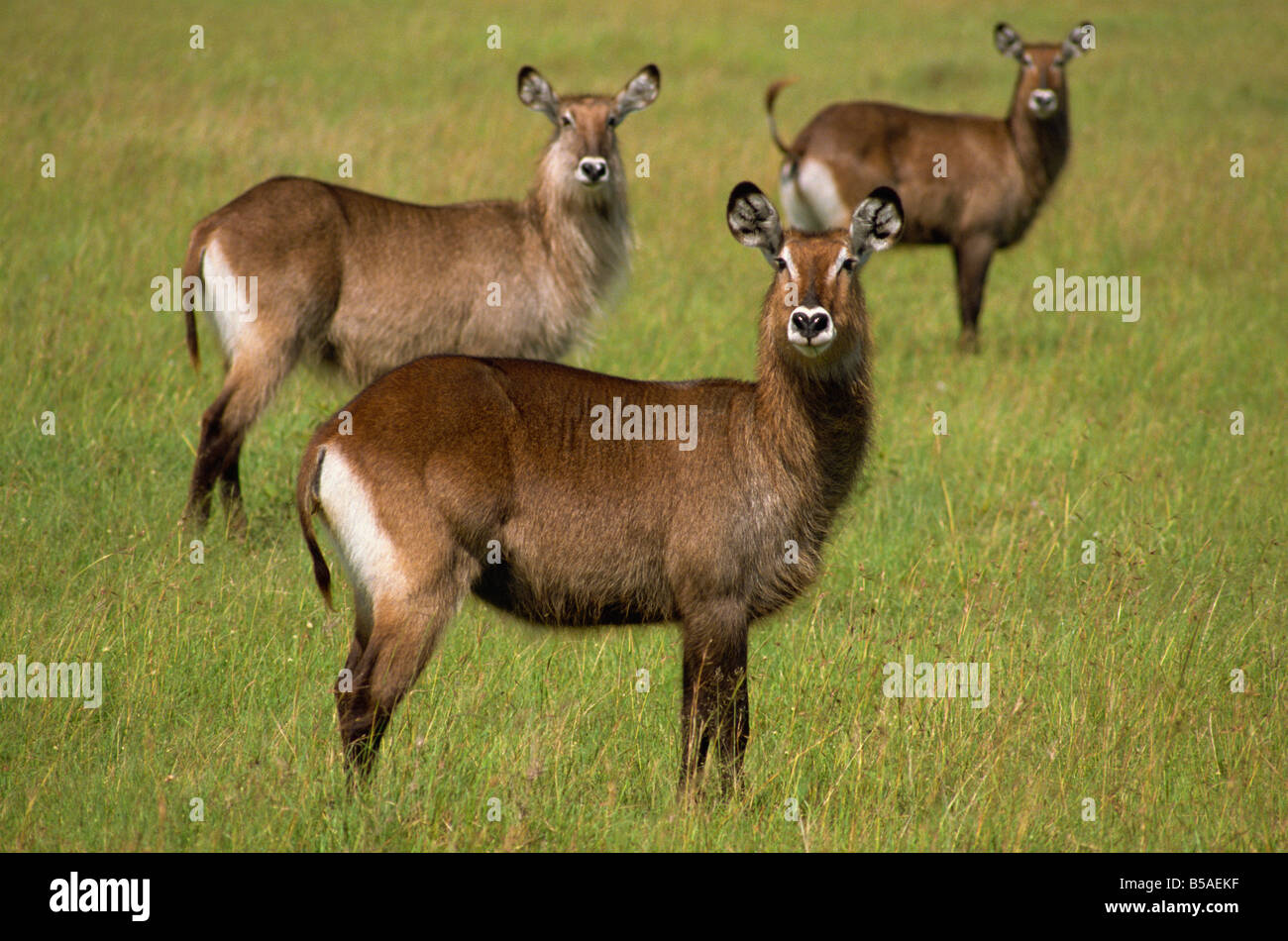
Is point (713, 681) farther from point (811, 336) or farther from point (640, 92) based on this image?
point (640, 92)

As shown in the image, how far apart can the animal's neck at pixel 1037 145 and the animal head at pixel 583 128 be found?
3.72 metres

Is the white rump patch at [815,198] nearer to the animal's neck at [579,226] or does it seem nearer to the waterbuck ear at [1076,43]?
the waterbuck ear at [1076,43]

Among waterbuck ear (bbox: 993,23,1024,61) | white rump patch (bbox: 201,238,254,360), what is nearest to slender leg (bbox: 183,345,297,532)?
white rump patch (bbox: 201,238,254,360)

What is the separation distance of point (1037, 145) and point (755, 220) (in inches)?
244

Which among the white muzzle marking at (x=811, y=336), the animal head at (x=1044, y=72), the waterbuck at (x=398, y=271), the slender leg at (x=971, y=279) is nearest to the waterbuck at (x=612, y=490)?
the white muzzle marking at (x=811, y=336)

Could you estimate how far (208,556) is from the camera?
5.27m

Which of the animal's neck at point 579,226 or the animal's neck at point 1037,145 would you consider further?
the animal's neck at point 1037,145

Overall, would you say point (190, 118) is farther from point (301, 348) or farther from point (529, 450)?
point (529, 450)

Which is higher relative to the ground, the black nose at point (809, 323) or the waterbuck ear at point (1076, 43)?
the waterbuck ear at point (1076, 43)

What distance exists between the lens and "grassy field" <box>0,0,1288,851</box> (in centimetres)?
359

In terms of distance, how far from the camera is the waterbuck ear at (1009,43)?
9.70m

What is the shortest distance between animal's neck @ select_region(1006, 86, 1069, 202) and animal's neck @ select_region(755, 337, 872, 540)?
6162 millimetres

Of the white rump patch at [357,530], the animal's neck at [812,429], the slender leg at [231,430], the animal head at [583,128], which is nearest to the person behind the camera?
the white rump patch at [357,530]

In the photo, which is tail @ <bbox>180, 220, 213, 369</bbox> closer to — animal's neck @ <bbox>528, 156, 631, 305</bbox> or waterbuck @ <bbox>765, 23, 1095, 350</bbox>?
animal's neck @ <bbox>528, 156, 631, 305</bbox>
